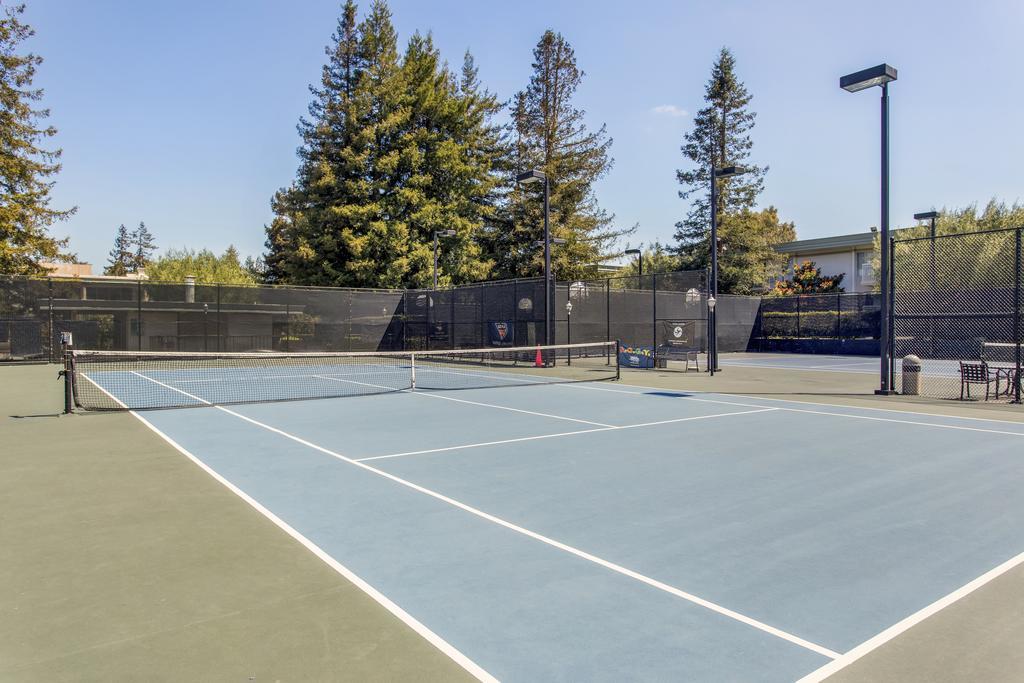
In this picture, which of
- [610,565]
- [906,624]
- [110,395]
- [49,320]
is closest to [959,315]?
[906,624]

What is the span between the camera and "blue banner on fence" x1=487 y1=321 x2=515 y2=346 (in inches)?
1001

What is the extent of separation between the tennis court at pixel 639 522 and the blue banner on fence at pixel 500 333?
1406 cm

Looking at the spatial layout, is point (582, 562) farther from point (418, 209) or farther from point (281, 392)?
point (418, 209)

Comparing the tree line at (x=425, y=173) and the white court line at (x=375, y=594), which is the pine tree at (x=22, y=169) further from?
the white court line at (x=375, y=594)

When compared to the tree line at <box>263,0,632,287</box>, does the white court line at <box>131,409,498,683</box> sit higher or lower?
lower

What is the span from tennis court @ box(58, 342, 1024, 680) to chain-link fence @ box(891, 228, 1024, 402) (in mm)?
4436

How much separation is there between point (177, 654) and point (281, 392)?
1260 centimetres

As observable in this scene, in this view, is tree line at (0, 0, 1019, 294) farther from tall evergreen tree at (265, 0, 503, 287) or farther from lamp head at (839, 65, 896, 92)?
lamp head at (839, 65, 896, 92)

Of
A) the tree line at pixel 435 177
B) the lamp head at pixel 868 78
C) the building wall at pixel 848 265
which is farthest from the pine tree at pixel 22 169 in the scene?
the building wall at pixel 848 265

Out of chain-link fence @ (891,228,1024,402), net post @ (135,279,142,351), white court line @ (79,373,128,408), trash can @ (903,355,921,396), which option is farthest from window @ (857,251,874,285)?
white court line @ (79,373,128,408)

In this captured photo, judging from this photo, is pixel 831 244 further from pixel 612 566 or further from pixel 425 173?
pixel 612 566

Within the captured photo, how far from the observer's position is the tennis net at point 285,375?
1341 cm

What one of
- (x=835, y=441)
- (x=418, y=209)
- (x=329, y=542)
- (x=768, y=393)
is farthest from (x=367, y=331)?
(x=329, y=542)

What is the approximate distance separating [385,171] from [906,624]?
3931 cm
